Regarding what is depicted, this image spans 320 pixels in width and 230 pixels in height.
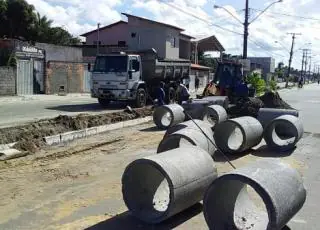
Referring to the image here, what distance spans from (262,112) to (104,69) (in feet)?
30.6

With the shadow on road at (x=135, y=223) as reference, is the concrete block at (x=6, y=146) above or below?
above

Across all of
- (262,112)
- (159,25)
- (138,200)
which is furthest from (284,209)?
(159,25)

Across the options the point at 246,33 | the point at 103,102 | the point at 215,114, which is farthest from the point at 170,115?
the point at 246,33

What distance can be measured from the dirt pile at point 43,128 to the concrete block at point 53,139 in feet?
0.55

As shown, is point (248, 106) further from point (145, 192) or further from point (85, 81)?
point (85, 81)

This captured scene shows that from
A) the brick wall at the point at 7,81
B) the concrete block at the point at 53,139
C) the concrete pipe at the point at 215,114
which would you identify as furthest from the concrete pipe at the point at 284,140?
the brick wall at the point at 7,81

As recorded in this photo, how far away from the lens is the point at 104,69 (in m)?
23.1

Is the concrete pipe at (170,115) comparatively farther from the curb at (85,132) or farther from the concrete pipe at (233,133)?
the concrete pipe at (233,133)

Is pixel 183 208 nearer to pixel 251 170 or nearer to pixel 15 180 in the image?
pixel 251 170

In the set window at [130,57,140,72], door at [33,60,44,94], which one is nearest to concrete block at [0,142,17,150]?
window at [130,57,140,72]

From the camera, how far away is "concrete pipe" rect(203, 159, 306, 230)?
18.5 feet

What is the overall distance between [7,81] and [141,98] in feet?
29.7

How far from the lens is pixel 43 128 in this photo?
46.1ft

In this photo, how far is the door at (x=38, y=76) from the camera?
3092 cm
